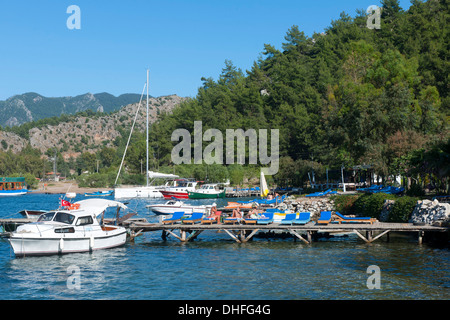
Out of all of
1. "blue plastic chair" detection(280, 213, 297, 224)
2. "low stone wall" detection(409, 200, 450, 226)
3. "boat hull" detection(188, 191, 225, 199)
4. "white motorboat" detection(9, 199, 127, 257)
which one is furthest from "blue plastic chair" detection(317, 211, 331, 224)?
"boat hull" detection(188, 191, 225, 199)

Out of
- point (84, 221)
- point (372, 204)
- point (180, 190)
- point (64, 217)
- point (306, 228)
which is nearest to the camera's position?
point (64, 217)

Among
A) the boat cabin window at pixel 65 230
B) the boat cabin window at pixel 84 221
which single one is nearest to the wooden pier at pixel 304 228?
the boat cabin window at pixel 84 221

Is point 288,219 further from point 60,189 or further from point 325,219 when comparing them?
point 60,189

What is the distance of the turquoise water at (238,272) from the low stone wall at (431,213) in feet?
4.98

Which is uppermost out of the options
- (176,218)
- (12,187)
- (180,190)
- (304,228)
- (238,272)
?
(176,218)

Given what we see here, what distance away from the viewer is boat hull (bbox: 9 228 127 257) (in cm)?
2562

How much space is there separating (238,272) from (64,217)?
1086cm

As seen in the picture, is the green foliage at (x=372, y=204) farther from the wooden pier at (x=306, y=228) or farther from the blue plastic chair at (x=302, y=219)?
the blue plastic chair at (x=302, y=219)

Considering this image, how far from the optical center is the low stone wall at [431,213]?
28172 mm

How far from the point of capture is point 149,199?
279 feet

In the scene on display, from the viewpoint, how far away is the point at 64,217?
88.2ft

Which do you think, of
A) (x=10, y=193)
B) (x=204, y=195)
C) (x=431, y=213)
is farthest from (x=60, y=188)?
(x=431, y=213)

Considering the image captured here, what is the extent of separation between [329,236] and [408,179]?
14128mm

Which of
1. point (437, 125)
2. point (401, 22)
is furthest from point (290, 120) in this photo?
point (437, 125)
